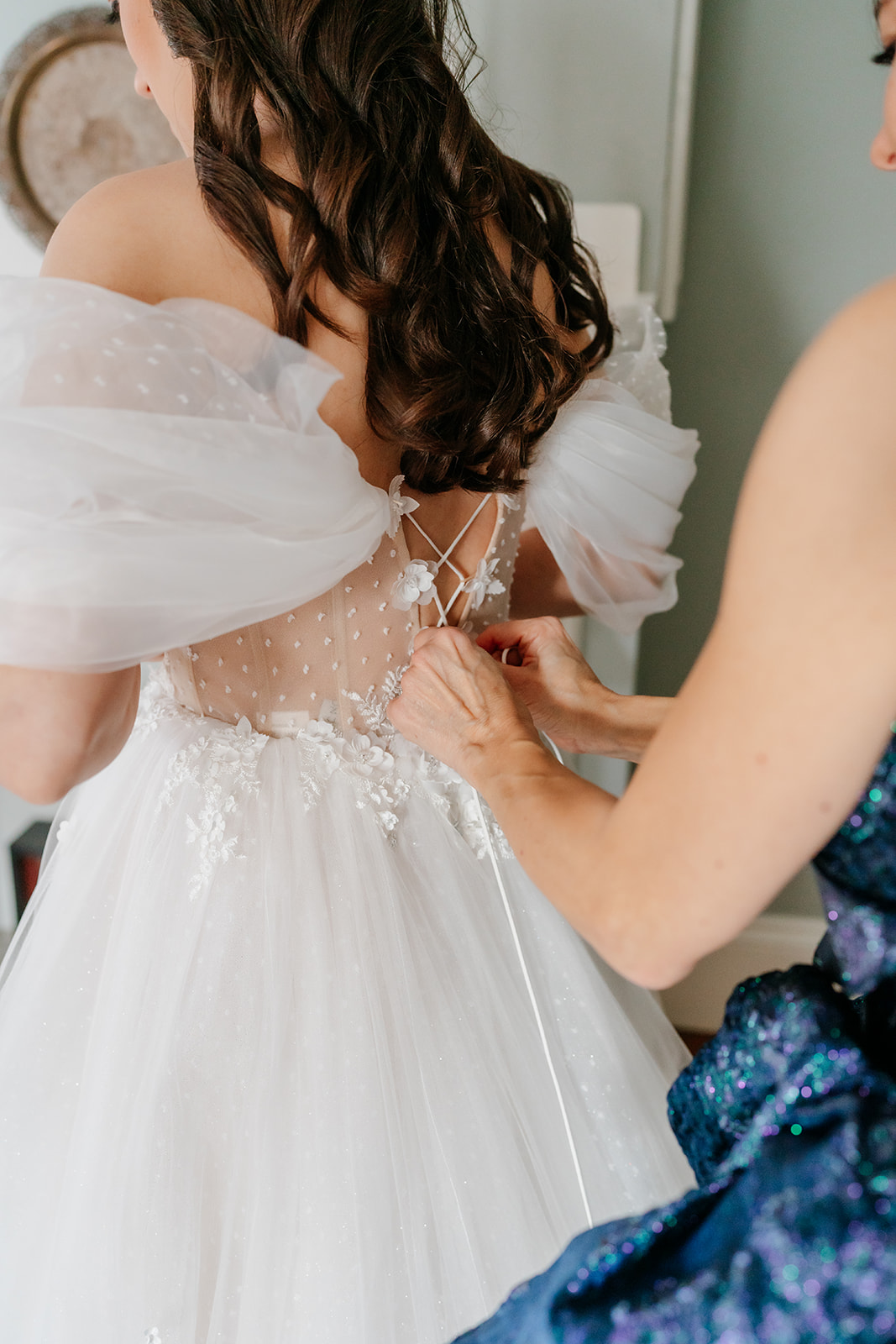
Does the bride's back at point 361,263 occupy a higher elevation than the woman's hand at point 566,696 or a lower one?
higher

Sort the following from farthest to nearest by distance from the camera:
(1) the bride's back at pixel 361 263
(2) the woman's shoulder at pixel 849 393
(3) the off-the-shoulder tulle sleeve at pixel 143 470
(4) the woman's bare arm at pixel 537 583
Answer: (4) the woman's bare arm at pixel 537 583
(1) the bride's back at pixel 361 263
(3) the off-the-shoulder tulle sleeve at pixel 143 470
(2) the woman's shoulder at pixel 849 393

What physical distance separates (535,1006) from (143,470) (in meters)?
0.57

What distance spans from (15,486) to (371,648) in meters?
0.38

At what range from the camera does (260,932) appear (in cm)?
81

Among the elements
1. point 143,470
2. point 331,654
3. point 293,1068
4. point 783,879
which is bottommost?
Answer: point 293,1068

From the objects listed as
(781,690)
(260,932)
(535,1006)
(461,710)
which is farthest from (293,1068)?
(781,690)

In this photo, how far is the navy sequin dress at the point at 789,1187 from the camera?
0.44 meters

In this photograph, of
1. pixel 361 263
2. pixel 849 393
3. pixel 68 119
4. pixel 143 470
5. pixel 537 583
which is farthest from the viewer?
pixel 68 119

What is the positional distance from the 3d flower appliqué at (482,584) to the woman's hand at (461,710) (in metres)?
0.10

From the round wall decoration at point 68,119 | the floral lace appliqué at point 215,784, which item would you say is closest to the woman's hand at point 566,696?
the floral lace appliqué at point 215,784

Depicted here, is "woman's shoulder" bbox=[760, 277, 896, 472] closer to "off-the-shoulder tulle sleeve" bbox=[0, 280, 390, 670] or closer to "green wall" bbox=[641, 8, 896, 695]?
"off-the-shoulder tulle sleeve" bbox=[0, 280, 390, 670]

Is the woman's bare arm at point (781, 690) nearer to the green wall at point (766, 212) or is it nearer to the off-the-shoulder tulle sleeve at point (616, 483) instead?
the off-the-shoulder tulle sleeve at point (616, 483)

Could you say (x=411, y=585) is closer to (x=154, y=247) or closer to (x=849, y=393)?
(x=154, y=247)

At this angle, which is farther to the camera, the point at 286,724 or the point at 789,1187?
the point at 286,724
